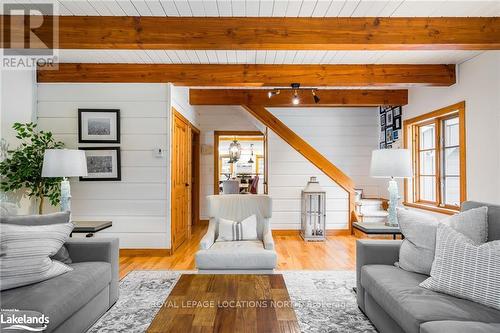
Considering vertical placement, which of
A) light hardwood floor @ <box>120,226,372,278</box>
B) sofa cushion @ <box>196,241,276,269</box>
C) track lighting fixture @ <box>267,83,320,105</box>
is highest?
track lighting fixture @ <box>267,83,320,105</box>

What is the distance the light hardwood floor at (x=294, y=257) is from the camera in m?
3.95

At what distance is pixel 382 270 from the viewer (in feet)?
7.63

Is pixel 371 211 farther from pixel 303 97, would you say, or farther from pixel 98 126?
pixel 98 126

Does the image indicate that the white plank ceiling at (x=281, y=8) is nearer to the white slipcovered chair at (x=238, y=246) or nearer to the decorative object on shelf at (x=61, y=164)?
the decorative object on shelf at (x=61, y=164)

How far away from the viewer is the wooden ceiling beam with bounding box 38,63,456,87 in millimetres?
4367

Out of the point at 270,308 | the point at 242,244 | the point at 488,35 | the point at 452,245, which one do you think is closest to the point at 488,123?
the point at 488,35

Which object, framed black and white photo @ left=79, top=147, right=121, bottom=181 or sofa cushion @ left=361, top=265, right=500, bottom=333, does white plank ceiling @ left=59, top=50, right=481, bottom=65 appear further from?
sofa cushion @ left=361, top=265, right=500, bottom=333

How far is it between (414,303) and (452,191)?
355cm

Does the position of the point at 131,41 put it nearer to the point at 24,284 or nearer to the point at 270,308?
the point at 24,284

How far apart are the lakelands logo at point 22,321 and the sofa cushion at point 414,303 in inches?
77.0

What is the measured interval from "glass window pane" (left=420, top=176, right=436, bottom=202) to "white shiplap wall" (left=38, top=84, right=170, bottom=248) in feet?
13.8

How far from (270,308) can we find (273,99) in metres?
4.55

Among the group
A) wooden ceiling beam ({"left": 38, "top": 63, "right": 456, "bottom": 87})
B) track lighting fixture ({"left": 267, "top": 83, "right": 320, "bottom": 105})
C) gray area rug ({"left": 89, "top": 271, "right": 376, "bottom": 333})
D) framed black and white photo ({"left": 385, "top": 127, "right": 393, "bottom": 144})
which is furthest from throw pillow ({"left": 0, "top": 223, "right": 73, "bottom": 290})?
framed black and white photo ({"left": 385, "top": 127, "right": 393, "bottom": 144})

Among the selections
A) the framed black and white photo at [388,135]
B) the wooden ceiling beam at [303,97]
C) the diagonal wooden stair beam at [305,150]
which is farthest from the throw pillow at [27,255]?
the framed black and white photo at [388,135]
